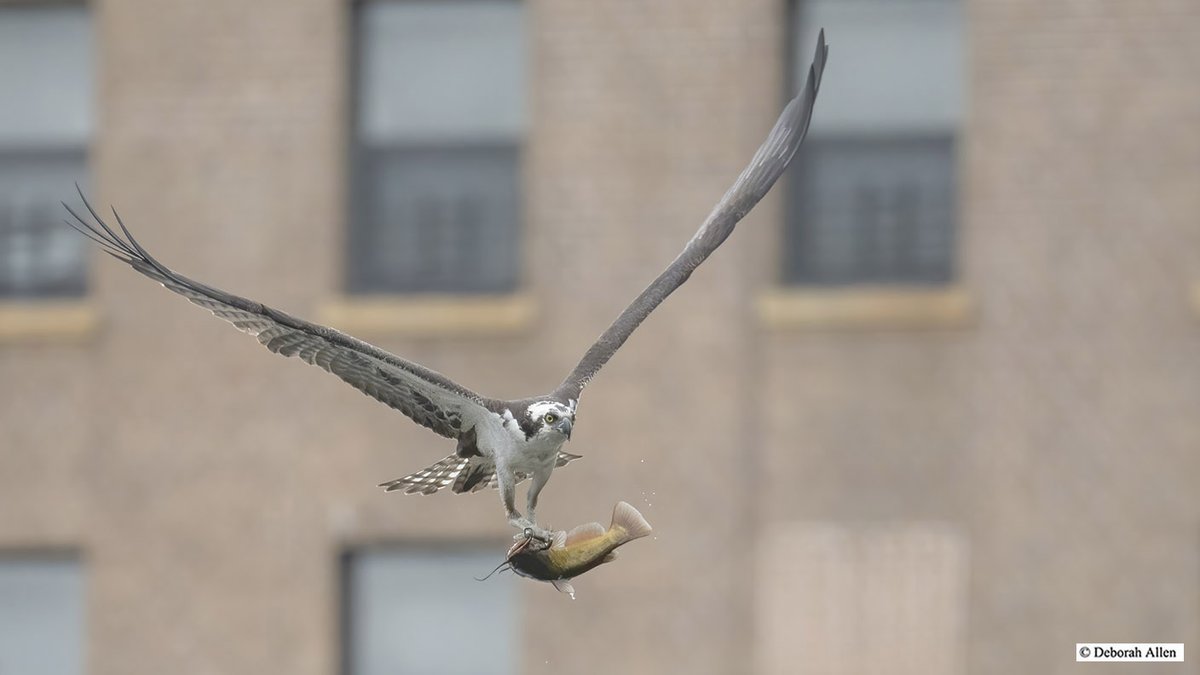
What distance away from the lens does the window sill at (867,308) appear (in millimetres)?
17078

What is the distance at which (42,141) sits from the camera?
18.9 m

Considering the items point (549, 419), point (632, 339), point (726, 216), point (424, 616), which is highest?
point (726, 216)

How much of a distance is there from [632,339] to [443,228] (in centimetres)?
173

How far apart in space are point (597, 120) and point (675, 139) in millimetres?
545

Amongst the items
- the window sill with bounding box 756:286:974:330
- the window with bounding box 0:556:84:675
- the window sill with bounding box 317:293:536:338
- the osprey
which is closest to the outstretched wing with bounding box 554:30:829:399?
the osprey

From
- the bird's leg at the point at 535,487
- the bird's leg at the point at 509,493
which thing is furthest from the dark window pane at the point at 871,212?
the bird's leg at the point at 509,493

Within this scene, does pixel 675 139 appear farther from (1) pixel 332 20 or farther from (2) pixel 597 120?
(1) pixel 332 20

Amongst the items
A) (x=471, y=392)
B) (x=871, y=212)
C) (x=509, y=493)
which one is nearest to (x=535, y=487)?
(x=509, y=493)

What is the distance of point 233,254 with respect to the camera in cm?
1798

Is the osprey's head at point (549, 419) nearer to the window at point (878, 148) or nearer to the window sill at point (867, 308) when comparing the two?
the window sill at point (867, 308)

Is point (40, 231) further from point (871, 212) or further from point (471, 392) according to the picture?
point (471, 392)

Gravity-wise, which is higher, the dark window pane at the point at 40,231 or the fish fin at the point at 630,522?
the dark window pane at the point at 40,231

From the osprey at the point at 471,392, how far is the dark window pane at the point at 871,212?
17.7 feet

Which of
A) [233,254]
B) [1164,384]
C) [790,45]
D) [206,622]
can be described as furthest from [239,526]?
[1164,384]
